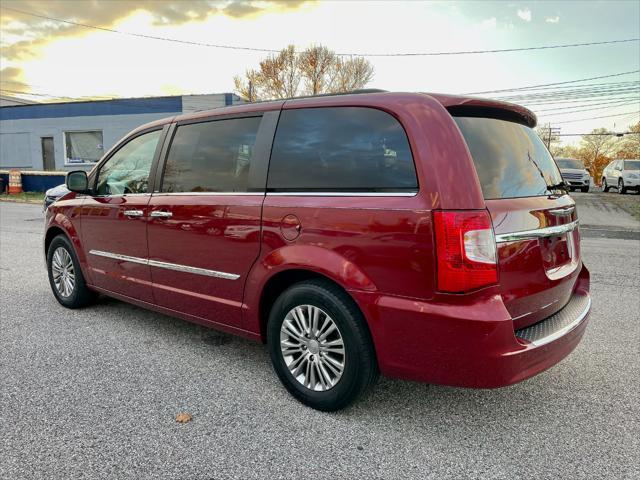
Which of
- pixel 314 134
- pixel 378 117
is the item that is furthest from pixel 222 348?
pixel 378 117

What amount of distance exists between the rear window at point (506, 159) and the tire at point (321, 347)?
3.17 ft

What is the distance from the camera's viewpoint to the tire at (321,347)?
263cm

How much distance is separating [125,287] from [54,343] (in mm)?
678

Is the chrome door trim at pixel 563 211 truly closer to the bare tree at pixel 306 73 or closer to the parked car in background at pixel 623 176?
the parked car in background at pixel 623 176


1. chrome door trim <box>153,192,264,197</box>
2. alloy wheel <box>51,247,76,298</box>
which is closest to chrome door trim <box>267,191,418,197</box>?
chrome door trim <box>153,192,264,197</box>

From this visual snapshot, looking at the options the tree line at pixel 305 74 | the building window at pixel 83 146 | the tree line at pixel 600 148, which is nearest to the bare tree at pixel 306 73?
the tree line at pixel 305 74

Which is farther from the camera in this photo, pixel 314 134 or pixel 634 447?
pixel 314 134

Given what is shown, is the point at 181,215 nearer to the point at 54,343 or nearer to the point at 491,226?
the point at 54,343

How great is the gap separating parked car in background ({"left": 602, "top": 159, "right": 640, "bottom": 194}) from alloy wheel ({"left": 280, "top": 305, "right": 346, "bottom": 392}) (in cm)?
2463


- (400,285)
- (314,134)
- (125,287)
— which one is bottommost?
(125,287)

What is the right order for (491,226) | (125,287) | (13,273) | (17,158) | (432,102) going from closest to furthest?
(491,226), (432,102), (125,287), (13,273), (17,158)

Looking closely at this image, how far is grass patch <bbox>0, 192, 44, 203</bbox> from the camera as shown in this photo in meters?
19.3

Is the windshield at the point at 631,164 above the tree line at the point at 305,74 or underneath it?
underneath

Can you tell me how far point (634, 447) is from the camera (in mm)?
2479
